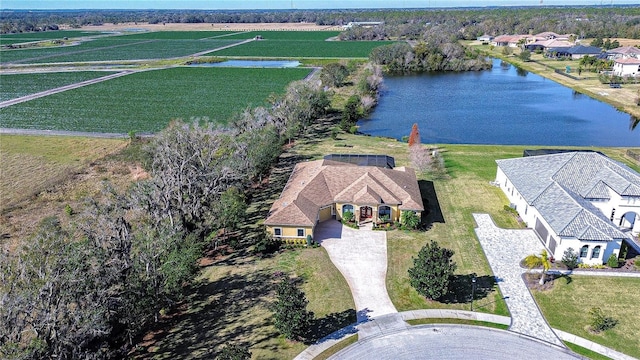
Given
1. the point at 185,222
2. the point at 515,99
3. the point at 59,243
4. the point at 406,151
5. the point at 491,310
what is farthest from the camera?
the point at 515,99

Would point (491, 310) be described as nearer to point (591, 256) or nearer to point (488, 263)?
point (488, 263)

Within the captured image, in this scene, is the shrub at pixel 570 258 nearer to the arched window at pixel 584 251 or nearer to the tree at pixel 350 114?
the arched window at pixel 584 251

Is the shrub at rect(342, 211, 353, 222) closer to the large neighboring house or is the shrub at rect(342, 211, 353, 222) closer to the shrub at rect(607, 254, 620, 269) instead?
the large neighboring house

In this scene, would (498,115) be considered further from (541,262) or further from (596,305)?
(596,305)

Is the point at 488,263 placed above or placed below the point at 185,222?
below

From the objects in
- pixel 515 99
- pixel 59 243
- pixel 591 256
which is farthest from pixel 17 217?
pixel 515 99
